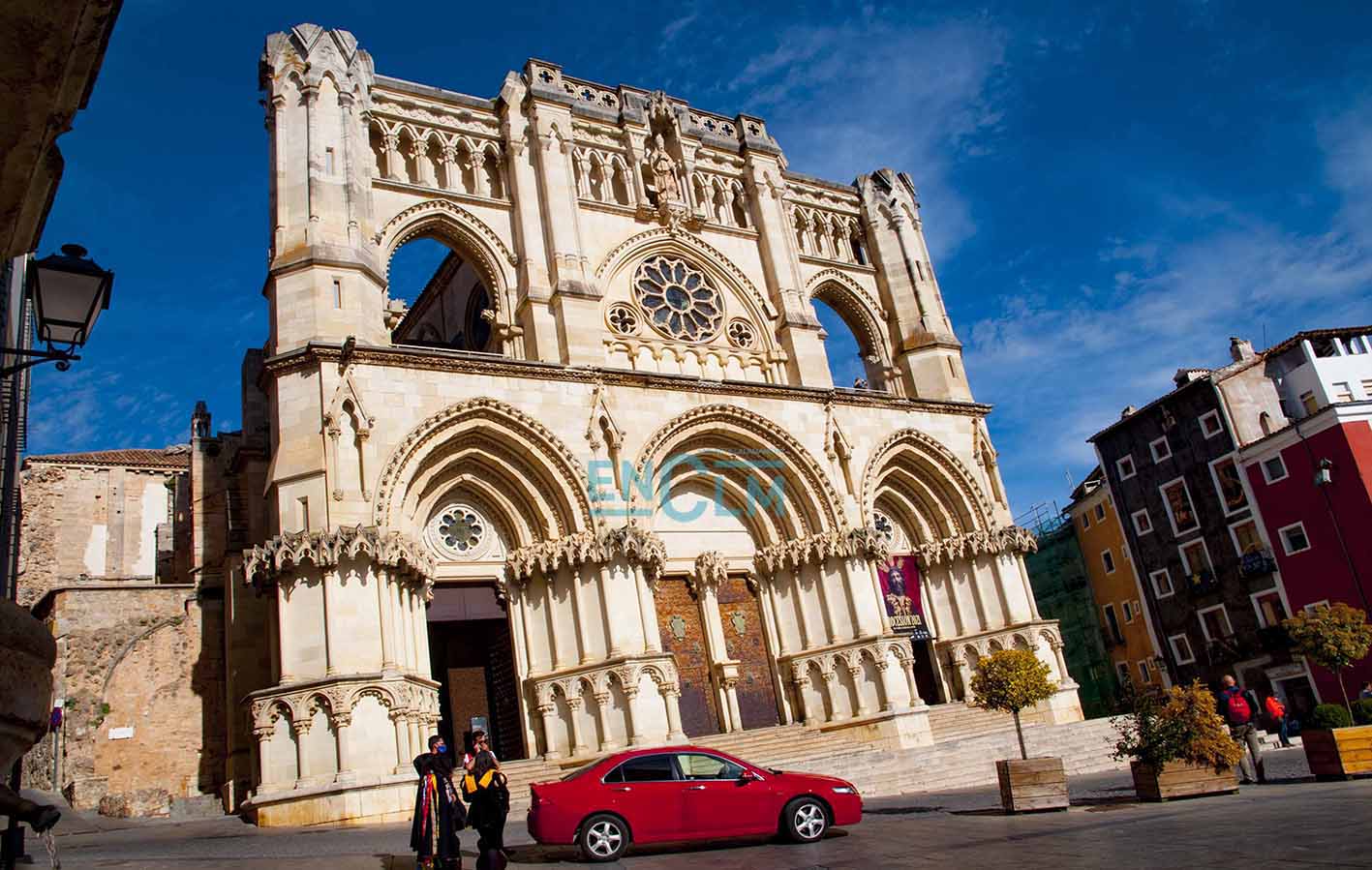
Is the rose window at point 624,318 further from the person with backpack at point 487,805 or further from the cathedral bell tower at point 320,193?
the person with backpack at point 487,805

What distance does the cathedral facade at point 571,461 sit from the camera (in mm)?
16734

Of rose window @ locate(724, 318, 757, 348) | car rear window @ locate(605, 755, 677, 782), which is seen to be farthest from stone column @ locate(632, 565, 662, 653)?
rose window @ locate(724, 318, 757, 348)

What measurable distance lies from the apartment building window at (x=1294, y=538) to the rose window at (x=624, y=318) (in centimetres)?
2334

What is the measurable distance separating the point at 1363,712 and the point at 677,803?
36.6 feet

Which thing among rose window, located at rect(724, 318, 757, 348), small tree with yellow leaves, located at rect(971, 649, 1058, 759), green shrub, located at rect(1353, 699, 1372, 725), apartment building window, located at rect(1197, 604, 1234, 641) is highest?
rose window, located at rect(724, 318, 757, 348)

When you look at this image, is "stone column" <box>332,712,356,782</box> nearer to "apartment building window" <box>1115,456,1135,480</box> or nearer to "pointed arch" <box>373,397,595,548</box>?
"pointed arch" <box>373,397,595,548</box>

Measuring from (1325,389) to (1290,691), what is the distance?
1025cm

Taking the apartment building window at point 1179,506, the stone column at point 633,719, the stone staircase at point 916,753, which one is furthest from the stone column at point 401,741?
the apartment building window at point 1179,506

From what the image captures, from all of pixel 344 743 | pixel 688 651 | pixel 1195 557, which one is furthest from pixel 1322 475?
pixel 344 743

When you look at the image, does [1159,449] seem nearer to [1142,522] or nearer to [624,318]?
[1142,522]

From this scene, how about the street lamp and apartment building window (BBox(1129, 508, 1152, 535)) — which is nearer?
the street lamp

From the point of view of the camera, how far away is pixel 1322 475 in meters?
29.6

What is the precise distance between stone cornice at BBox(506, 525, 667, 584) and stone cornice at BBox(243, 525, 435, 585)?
10.1ft

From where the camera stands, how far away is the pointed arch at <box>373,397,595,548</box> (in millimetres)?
18500
